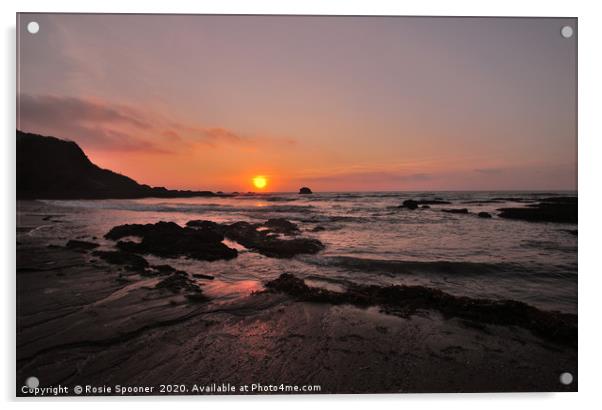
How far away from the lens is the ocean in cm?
269

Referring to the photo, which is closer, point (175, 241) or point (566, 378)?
point (566, 378)

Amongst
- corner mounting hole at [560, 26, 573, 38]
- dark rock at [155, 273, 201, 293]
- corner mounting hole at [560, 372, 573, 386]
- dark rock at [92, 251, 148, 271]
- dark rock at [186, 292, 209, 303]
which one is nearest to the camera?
corner mounting hole at [560, 372, 573, 386]

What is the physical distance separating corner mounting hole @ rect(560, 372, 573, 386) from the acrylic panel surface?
0.02m

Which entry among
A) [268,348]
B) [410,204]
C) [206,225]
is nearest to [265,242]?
[206,225]

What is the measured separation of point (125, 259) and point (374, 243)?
3.06 meters

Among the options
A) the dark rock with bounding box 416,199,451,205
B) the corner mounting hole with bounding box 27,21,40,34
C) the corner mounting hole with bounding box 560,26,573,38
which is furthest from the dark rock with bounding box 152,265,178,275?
the corner mounting hole with bounding box 560,26,573,38

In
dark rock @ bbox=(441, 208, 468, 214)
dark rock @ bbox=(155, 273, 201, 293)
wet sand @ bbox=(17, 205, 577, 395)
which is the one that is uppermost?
dark rock @ bbox=(441, 208, 468, 214)

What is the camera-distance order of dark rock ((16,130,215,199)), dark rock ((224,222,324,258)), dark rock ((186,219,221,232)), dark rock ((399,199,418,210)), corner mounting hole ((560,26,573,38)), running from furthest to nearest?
dark rock ((399,199,418,210)) < dark rock ((224,222,324,258)) < dark rock ((186,219,221,232)) < corner mounting hole ((560,26,573,38)) < dark rock ((16,130,215,199))

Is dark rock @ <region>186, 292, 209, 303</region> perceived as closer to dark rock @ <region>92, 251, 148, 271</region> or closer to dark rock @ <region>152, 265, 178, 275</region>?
dark rock @ <region>152, 265, 178, 275</region>

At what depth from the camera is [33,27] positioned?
2.43 meters

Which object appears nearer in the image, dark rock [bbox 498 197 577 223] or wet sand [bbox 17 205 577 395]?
wet sand [bbox 17 205 577 395]

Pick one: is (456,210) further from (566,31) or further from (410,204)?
(566,31)
